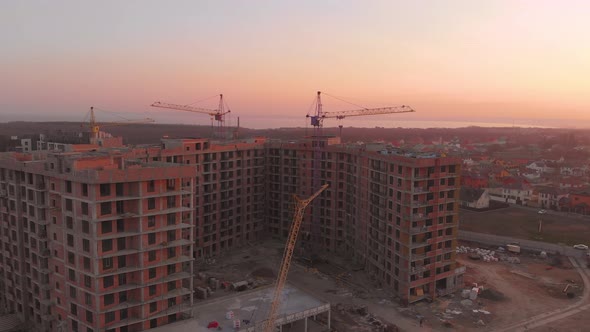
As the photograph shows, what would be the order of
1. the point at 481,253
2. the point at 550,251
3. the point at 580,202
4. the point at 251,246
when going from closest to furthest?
1. the point at 481,253
2. the point at 550,251
3. the point at 251,246
4. the point at 580,202

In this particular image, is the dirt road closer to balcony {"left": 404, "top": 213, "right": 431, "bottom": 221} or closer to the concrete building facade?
the concrete building facade

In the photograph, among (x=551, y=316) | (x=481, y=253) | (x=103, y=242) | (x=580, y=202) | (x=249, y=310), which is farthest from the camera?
(x=580, y=202)

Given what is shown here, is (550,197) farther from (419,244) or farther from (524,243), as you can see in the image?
(419,244)

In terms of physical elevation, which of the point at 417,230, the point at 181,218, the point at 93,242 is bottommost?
the point at 417,230

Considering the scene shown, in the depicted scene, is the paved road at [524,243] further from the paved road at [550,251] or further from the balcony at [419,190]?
the balcony at [419,190]

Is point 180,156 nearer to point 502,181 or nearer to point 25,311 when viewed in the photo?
point 25,311

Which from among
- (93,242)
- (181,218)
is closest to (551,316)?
(181,218)
